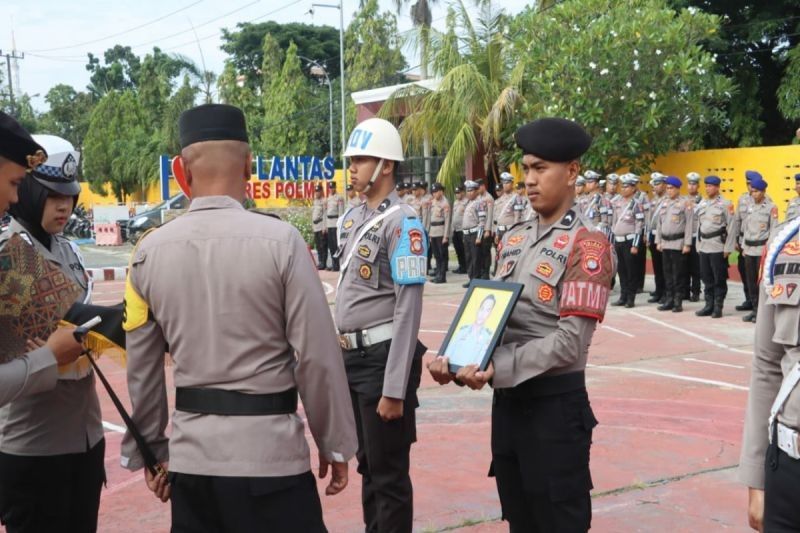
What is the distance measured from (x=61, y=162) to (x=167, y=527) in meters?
2.29

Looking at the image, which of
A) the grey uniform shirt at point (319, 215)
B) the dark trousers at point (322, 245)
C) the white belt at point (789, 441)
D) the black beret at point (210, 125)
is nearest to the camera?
the white belt at point (789, 441)

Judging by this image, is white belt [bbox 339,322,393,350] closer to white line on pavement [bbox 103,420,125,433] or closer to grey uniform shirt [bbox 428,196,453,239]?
white line on pavement [bbox 103,420,125,433]

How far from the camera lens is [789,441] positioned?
7.97 ft

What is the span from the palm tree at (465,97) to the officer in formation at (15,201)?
16927mm

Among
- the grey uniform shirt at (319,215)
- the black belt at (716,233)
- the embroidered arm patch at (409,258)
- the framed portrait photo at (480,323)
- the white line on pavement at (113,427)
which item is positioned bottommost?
the white line on pavement at (113,427)

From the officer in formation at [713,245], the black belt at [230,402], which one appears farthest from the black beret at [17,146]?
the officer in formation at [713,245]

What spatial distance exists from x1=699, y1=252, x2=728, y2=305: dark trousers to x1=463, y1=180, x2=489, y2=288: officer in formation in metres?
5.16

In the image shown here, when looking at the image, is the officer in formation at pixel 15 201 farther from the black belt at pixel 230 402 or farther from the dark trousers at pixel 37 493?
the dark trousers at pixel 37 493

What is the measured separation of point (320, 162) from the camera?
27.6m

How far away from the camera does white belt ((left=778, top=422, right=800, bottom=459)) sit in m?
2.40

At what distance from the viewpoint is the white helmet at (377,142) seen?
4.20 metres

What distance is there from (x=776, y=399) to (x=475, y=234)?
1528 centimetres

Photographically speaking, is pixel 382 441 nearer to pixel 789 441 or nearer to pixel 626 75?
pixel 789 441

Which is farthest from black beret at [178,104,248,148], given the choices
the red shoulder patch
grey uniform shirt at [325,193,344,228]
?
grey uniform shirt at [325,193,344,228]
